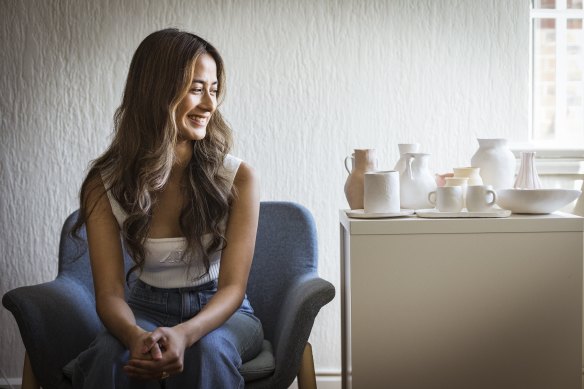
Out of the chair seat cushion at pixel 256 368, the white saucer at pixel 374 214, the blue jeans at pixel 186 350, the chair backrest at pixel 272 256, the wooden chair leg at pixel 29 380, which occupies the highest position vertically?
the white saucer at pixel 374 214

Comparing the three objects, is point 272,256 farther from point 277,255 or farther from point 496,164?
point 496,164

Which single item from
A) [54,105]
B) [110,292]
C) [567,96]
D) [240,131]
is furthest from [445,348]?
[54,105]

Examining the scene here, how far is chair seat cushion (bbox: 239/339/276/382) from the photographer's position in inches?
64.0

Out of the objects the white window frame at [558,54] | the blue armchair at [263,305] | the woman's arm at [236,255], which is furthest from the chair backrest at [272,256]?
the white window frame at [558,54]

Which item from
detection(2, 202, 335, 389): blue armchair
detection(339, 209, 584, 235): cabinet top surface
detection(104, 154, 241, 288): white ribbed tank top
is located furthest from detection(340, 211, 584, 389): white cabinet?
detection(104, 154, 241, 288): white ribbed tank top

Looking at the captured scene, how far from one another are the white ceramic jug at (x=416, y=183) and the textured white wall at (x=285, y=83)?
1.46ft

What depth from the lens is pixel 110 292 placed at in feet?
5.52

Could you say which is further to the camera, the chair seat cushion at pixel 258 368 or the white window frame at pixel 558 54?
the white window frame at pixel 558 54

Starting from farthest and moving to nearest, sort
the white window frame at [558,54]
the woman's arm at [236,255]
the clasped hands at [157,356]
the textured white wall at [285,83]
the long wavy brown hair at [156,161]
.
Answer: the white window frame at [558,54]
the textured white wall at [285,83]
the long wavy brown hair at [156,161]
the woman's arm at [236,255]
the clasped hands at [157,356]

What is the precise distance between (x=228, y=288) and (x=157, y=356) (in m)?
0.29

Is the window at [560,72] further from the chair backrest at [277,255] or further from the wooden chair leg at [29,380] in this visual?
the wooden chair leg at [29,380]

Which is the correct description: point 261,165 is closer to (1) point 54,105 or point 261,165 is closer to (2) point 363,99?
(2) point 363,99

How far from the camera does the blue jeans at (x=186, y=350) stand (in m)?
1.50

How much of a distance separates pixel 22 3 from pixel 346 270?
129cm
